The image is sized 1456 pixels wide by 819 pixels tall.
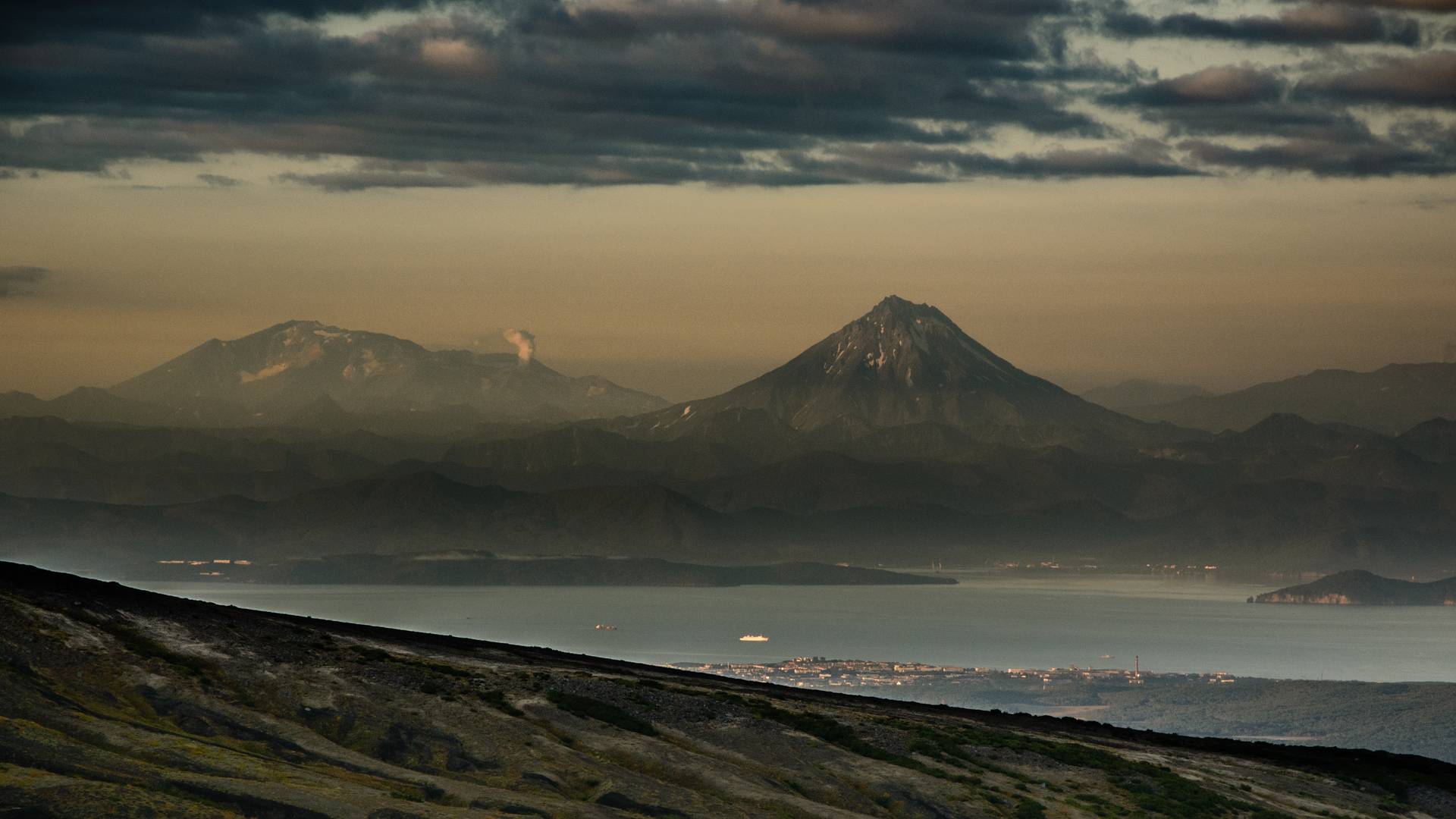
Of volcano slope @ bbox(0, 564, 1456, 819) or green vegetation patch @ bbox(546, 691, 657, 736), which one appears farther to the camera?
green vegetation patch @ bbox(546, 691, 657, 736)

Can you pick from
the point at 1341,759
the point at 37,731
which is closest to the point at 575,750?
the point at 37,731

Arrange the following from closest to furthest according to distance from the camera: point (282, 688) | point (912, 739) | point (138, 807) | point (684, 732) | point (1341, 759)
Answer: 1. point (138, 807)
2. point (282, 688)
3. point (684, 732)
4. point (912, 739)
5. point (1341, 759)

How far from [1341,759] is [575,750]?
92.1 metres

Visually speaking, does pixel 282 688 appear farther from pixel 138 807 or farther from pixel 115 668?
pixel 138 807

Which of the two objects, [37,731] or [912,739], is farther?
[912,739]

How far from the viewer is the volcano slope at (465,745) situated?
8675cm

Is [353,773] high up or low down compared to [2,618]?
down

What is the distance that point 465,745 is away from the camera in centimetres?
11194

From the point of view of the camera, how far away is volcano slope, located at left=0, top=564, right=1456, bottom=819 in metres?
86.8

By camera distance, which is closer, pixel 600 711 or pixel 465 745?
pixel 465 745

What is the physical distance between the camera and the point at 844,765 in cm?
12338

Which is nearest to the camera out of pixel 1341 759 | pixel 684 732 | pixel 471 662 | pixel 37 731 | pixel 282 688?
pixel 37 731

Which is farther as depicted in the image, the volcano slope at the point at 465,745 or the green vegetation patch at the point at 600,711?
the green vegetation patch at the point at 600,711

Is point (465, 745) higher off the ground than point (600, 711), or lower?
lower
